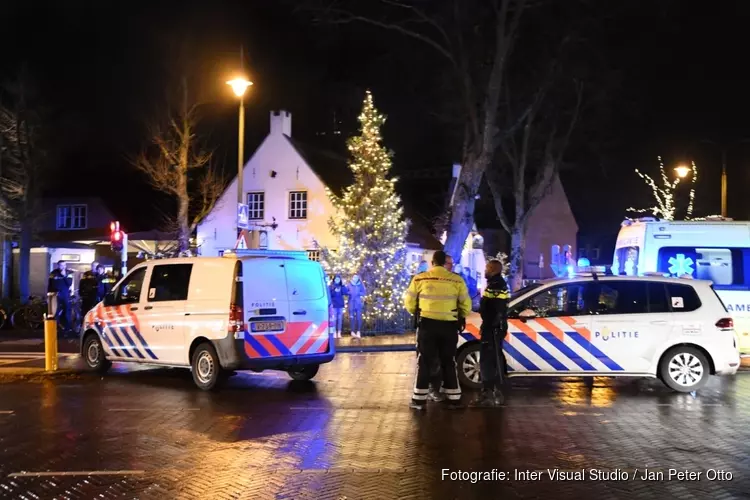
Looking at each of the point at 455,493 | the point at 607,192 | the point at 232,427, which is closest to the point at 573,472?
the point at 455,493

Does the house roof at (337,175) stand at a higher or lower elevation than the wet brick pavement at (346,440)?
higher

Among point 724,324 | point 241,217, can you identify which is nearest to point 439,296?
point 724,324

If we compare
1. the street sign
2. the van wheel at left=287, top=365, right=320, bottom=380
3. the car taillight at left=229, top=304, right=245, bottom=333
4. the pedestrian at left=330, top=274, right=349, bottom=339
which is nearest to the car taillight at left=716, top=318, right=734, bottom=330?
the van wheel at left=287, top=365, right=320, bottom=380

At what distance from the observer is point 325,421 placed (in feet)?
28.3

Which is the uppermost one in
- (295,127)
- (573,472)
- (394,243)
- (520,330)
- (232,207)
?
(295,127)

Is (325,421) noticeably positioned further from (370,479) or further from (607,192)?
(607,192)

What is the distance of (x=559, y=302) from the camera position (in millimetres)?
10867

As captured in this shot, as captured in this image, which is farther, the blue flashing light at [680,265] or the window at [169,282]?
the blue flashing light at [680,265]

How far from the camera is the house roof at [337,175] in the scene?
3131 cm

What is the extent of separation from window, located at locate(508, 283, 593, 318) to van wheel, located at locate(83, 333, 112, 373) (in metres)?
7.19

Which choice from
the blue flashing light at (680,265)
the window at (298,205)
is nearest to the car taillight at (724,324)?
the blue flashing light at (680,265)

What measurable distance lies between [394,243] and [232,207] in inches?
563

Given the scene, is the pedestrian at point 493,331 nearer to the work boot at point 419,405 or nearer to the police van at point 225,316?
the work boot at point 419,405

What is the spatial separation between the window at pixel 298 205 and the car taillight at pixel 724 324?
22.6 meters
